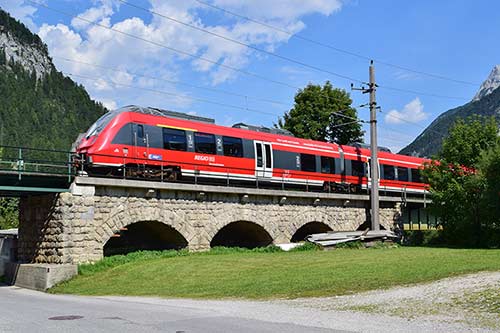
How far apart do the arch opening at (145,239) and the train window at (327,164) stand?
11162 millimetres

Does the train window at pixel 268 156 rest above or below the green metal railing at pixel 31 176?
above

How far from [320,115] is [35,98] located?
116047 mm

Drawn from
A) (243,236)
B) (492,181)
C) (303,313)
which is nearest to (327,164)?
(243,236)

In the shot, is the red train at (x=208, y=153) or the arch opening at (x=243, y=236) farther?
the arch opening at (x=243, y=236)

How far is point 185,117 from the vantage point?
2598 cm

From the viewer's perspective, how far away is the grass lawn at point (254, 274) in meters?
14.6

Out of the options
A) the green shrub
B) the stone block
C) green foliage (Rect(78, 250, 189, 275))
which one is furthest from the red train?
the stone block

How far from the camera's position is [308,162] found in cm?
3161

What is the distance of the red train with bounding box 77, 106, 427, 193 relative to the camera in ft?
73.5

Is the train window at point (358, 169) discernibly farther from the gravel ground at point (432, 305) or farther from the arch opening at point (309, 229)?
the gravel ground at point (432, 305)

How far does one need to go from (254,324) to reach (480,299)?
4.63m

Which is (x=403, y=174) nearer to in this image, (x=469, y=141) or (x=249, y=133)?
(x=469, y=141)

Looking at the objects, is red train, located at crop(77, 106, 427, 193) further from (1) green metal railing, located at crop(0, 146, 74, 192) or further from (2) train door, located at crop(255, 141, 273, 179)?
(1) green metal railing, located at crop(0, 146, 74, 192)

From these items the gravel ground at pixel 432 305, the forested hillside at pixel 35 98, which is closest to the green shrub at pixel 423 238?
the gravel ground at pixel 432 305
